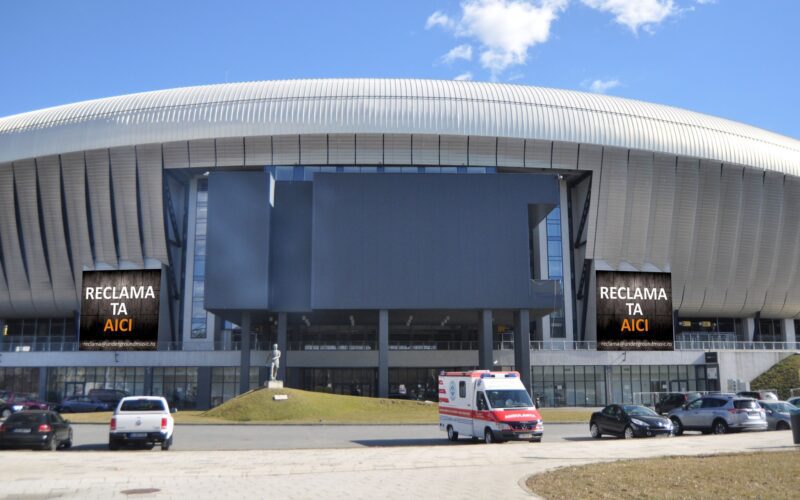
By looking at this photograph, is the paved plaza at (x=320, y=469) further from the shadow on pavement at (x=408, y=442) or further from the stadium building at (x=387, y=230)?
the stadium building at (x=387, y=230)

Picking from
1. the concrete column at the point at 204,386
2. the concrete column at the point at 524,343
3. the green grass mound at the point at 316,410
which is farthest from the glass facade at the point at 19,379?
the concrete column at the point at 524,343

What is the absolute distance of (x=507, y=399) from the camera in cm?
2561

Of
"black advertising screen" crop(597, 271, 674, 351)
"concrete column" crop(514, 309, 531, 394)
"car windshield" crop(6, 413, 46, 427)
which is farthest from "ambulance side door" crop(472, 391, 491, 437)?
"concrete column" crop(514, 309, 531, 394)

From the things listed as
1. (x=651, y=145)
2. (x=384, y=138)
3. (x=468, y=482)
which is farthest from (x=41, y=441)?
(x=651, y=145)

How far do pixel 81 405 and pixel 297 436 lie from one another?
2821cm

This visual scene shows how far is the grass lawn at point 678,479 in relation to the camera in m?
13.3

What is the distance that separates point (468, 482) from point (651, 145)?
5226 centimetres

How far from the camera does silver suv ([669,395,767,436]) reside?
1136 inches

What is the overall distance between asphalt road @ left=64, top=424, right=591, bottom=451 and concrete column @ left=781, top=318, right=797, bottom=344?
48.8 m

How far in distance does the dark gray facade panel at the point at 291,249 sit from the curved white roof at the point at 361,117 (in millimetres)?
6251

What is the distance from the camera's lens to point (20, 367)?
220ft

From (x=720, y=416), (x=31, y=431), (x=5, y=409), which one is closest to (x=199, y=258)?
(x=5, y=409)

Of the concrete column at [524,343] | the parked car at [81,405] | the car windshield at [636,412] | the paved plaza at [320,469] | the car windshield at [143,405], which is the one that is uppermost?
the concrete column at [524,343]

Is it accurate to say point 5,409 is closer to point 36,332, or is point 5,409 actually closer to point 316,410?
point 316,410
